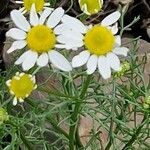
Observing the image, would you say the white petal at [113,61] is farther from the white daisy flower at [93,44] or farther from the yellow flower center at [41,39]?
the yellow flower center at [41,39]

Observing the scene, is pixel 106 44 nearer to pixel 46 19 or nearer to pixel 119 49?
pixel 119 49

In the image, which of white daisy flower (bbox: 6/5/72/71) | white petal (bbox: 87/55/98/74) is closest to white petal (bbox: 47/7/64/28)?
white daisy flower (bbox: 6/5/72/71)

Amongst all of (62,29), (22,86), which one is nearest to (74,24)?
(62,29)

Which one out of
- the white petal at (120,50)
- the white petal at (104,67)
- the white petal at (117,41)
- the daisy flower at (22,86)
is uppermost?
the white petal at (117,41)

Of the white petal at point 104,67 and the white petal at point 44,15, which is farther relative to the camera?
the white petal at point 44,15

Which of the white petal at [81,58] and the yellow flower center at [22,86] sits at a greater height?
the white petal at [81,58]

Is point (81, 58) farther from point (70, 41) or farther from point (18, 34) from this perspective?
point (18, 34)

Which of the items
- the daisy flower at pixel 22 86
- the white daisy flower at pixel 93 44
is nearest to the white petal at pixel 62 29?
the white daisy flower at pixel 93 44
